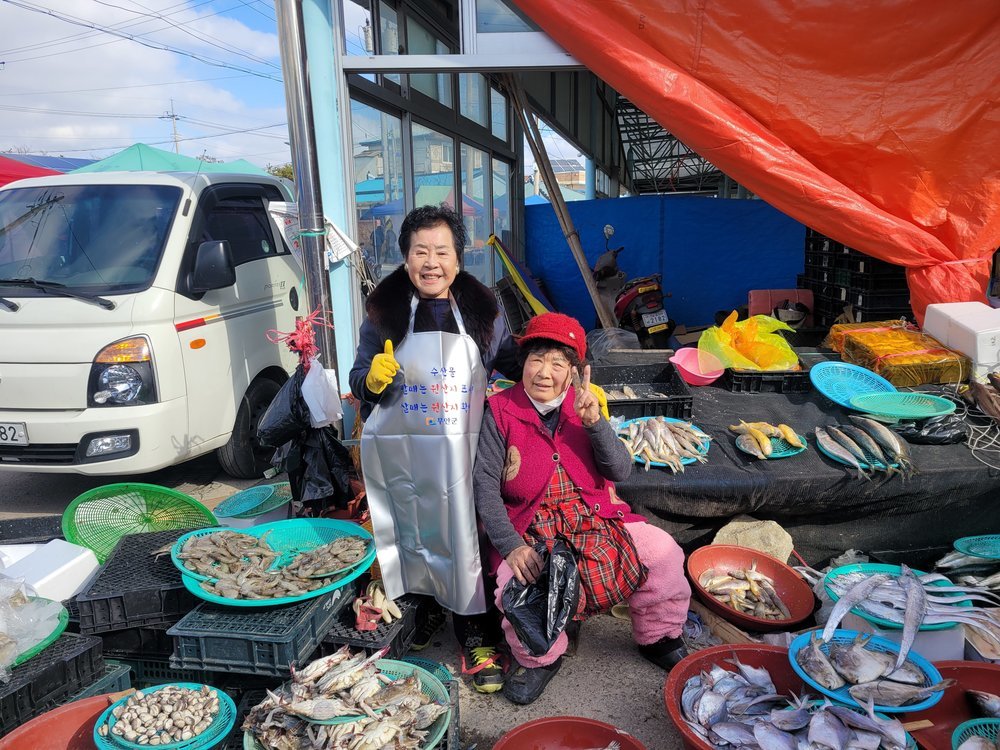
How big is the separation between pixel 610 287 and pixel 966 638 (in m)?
7.14

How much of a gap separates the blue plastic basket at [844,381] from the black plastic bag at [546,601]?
2.52 m

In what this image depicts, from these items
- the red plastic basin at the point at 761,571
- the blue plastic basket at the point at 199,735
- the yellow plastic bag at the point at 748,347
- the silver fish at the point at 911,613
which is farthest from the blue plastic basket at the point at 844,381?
the blue plastic basket at the point at 199,735

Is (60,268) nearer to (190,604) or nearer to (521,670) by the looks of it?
(190,604)

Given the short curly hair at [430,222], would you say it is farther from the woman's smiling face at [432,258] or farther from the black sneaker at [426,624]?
the black sneaker at [426,624]

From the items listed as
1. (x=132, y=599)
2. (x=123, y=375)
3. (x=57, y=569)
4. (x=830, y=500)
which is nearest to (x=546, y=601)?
(x=132, y=599)

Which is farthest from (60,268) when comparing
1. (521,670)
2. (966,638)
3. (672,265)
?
(672,265)

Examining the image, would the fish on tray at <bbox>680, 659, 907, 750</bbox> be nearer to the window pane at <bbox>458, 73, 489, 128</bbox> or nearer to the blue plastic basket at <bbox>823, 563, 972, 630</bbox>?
the blue plastic basket at <bbox>823, 563, 972, 630</bbox>

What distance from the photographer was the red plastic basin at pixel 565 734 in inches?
91.0

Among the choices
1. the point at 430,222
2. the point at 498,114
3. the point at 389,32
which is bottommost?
the point at 430,222

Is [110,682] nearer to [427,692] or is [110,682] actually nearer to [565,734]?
[427,692]

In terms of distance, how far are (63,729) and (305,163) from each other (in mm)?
3344

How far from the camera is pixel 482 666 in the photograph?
2.95 meters

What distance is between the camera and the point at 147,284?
4574 mm

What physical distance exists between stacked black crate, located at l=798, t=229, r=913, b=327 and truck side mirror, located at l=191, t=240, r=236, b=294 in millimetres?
5082
